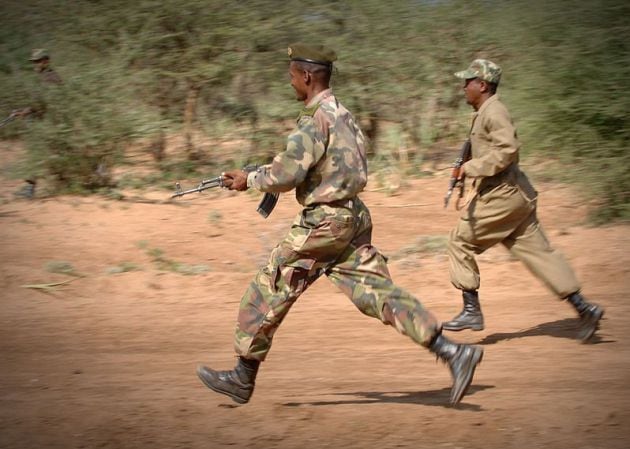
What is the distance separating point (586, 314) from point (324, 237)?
238 centimetres

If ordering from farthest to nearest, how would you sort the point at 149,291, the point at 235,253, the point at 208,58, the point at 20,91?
the point at 208,58 < the point at 20,91 < the point at 235,253 < the point at 149,291

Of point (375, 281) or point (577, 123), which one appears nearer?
point (375, 281)

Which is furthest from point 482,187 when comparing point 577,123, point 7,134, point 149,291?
point 7,134

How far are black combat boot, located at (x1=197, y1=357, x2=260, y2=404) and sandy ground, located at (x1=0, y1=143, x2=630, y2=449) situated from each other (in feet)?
0.36

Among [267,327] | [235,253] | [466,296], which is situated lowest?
[235,253]

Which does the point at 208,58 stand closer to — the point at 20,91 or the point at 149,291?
the point at 20,91

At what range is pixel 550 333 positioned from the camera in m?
6.76

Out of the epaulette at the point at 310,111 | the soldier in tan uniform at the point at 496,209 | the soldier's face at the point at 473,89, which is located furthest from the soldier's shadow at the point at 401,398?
→ the soldier's face at the point at 473,89

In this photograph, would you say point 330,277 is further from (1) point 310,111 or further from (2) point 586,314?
(2) point 586,314

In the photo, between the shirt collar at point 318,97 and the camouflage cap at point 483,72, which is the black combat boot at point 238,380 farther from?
the camouflage cap at point 483,72

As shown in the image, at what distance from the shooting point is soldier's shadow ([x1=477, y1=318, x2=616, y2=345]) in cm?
659

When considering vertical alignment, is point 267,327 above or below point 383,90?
above

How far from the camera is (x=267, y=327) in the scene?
4.91m

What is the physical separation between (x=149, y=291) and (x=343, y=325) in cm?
193
